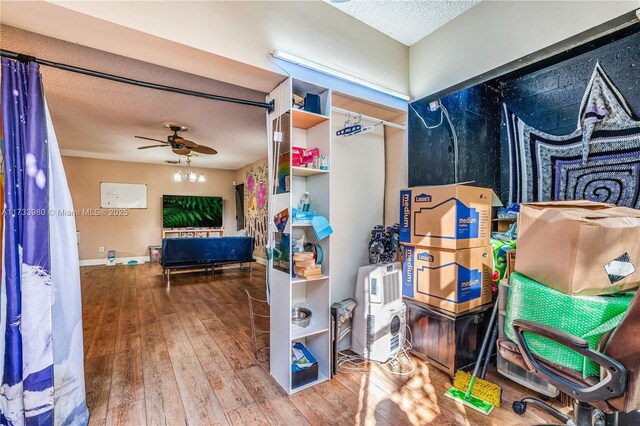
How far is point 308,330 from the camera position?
7.00 ft

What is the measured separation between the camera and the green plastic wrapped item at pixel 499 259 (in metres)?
2.36

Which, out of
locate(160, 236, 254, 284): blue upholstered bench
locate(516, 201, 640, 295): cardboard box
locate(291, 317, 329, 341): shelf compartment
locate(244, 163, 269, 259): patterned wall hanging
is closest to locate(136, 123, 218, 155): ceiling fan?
locate(160, 236, 254, 284): blue upholstered bench

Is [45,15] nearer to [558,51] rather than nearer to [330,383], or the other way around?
[330,383]

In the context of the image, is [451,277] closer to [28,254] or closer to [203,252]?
[28,254]

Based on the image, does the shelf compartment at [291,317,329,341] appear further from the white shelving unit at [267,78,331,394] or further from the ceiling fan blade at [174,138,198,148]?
the ceiling fan blade at [174,138,198,148]

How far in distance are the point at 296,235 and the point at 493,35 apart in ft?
7.25

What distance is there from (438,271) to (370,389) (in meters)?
1.00

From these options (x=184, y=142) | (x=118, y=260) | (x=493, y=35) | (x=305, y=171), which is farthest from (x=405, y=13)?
(x=118, y=260)

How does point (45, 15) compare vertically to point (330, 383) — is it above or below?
above

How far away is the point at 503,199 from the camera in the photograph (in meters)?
2.59

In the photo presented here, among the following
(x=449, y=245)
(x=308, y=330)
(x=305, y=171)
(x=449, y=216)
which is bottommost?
(x=308, y=330)

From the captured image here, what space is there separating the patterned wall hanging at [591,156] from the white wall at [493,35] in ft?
1.22

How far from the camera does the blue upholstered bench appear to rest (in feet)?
17.6

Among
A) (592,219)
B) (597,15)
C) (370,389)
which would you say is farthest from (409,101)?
(370,389)
